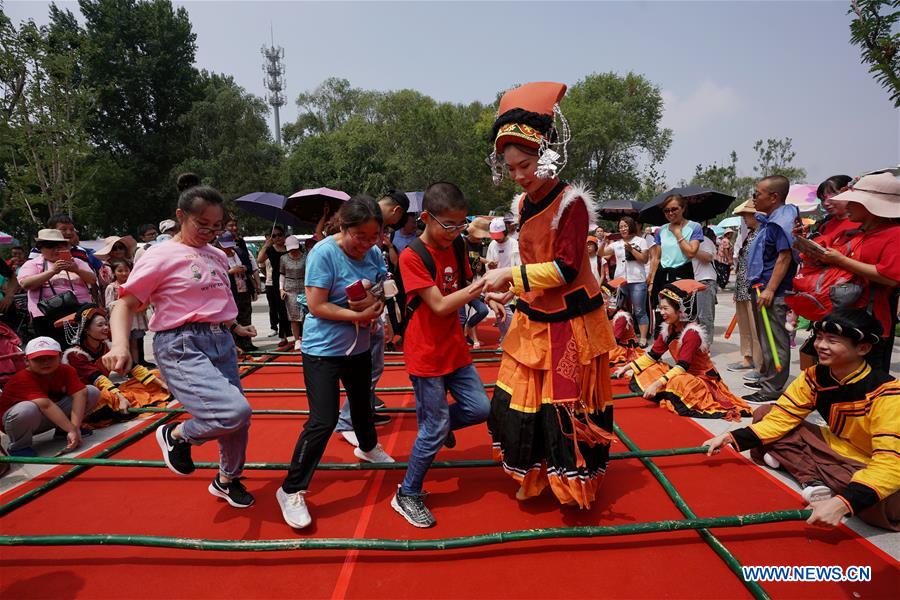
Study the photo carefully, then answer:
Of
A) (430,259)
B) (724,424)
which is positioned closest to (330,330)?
(430,259)

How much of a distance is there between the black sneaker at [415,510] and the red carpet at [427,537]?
0.06 meters

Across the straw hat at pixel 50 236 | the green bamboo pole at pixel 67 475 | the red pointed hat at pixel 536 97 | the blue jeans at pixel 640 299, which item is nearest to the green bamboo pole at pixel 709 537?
the red pointed hat at pixel 536 97

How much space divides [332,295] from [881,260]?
3.72 meters

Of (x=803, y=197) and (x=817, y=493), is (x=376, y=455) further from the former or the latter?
(x=803, y=197)

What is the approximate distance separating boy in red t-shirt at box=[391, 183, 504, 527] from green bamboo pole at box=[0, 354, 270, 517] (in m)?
2.33

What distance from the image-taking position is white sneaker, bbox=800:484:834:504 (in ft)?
8.84

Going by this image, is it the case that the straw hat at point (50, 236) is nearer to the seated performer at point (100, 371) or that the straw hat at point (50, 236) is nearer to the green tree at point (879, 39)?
the seated performer at point (100, 371)

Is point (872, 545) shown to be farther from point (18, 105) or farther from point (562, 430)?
point (18, 105)

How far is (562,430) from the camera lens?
2570 mm

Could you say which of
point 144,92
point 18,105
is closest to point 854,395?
point 18,105

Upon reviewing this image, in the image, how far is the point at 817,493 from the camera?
2.70 metres

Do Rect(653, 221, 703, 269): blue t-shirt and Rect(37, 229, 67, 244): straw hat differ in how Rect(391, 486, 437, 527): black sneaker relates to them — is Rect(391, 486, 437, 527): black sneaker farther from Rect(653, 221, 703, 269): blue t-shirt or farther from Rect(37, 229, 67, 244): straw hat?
Rect(37, 229, 67, 244): straw hat

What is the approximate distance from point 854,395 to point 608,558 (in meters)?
1.66

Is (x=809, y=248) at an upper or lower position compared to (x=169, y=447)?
upper
